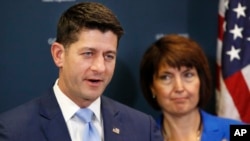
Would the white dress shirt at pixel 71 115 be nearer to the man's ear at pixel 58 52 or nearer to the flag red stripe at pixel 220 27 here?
the man's ear at pixel 58 52

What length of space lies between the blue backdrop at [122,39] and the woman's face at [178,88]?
0.27 meters

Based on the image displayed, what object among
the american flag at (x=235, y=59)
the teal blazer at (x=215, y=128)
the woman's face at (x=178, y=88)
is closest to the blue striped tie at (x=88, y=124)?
the woman's face at (x=178, y=88)

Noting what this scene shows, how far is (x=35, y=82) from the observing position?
203cm

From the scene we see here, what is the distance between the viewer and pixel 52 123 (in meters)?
1.39

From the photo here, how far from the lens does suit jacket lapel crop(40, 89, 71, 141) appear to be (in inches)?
54.3

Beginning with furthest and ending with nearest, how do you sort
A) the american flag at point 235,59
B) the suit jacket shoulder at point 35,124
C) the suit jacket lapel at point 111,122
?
the american flag at point 235,59
the suit jacket lapel at point 111,122
the suit jacket shoulder at point 35,124

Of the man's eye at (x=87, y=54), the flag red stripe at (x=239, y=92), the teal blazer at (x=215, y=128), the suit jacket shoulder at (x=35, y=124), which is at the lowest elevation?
the teal blazer at (x=215, y=128)

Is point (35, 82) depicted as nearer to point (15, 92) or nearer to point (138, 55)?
point (15, 92)

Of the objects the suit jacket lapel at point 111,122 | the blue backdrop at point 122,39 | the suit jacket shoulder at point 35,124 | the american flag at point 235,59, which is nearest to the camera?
the suit jacket shoulder at point 35,124

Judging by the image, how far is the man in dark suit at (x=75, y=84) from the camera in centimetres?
137

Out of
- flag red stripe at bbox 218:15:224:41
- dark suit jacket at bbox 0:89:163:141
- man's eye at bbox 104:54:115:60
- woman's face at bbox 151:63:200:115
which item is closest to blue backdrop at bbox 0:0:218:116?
flag red stripe at bbox 218:15:224:41

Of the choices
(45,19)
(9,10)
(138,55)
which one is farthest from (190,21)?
(9,10)

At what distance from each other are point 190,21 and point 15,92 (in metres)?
0.95

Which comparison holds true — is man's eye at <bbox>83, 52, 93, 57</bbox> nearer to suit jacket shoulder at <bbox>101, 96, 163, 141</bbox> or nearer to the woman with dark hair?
suit jacket shoulder at <bbox>101, 96, 163, 141</bbox>
